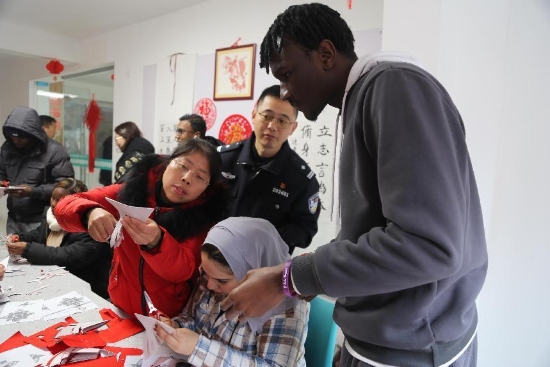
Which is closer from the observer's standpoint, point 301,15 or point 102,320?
point 301,15

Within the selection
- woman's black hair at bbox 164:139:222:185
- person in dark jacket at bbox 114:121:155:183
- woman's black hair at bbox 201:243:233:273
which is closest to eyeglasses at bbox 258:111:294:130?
woman's black hair at bbox 164:139:222:185

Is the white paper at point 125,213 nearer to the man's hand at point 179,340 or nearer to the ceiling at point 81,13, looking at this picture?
the man's hand at point 179,340

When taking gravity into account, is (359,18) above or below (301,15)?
above

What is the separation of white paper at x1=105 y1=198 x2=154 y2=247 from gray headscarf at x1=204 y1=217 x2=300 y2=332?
26 cm

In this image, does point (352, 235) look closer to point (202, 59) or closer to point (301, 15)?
point (301, 15)

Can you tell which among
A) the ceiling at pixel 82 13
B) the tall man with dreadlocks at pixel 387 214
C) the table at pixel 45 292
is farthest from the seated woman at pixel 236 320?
the ceiling at pixel 82 13

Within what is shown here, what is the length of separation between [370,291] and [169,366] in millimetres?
802

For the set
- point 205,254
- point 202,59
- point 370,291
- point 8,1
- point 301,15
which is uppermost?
point 8,1

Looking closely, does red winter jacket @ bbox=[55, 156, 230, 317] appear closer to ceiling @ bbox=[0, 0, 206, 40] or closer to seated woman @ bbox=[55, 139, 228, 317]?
seated woman @ bbox=[55, 139, 228, 317]

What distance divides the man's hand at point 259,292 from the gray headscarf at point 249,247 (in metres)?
0.44

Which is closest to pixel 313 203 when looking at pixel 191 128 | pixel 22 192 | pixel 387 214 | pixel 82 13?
pixel 191 128

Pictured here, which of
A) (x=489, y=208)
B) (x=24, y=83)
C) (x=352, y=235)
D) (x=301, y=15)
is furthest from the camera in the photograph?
(x=24, y=83)

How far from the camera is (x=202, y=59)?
3.46 meters

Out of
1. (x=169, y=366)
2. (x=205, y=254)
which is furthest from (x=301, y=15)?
(x=169, y=366)
